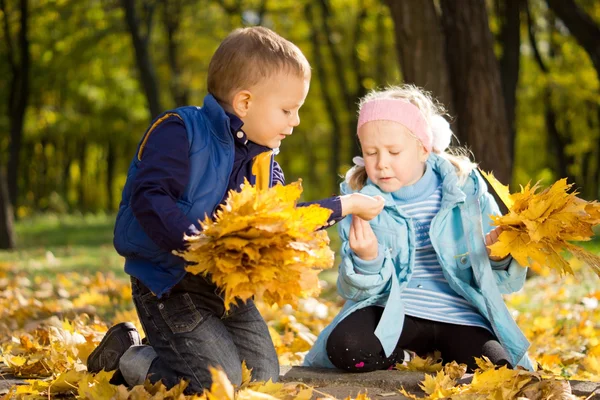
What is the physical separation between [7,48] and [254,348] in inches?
597

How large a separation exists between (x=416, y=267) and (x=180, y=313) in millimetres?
1215

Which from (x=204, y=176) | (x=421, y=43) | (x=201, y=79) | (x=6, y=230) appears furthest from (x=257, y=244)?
(x=201, y=79)

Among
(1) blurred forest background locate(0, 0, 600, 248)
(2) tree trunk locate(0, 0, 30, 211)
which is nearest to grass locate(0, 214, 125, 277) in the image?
(1) blurred forest background locate(0, 0, 600, 248)

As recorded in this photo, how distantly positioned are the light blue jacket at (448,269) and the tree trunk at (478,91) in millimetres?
2779

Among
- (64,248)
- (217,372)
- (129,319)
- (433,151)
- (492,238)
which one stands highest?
(433,151)

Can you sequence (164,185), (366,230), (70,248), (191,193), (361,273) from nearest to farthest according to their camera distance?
(164,185) → (191,193) → (366,230) → (361,273) → (70,248)

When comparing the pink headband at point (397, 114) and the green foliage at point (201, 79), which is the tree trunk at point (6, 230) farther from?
the pink headband at point (397, 114)

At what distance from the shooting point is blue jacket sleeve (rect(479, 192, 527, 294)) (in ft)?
11.3

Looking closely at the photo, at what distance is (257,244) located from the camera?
2367 mm

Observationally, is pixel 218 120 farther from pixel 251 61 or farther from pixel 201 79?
pixel 201 79

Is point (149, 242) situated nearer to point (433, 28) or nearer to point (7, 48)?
point (433, 28)

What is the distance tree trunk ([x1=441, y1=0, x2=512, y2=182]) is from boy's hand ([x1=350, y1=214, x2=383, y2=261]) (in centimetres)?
319

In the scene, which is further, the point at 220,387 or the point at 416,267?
the point at 416,267

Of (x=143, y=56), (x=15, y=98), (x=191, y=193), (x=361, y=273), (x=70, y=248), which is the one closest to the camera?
(x=191, y=193)
